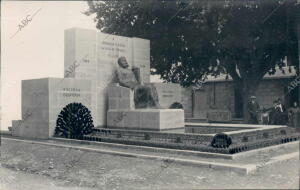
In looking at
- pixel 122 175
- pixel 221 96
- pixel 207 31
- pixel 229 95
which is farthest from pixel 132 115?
pixel 221 96

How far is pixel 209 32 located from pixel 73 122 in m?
9.84

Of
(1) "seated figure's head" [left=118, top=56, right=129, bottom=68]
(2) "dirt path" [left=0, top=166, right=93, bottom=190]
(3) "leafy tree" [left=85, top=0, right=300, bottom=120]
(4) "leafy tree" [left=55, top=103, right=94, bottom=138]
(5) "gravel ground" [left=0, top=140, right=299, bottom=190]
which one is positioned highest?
(3) "leafy tree" [left=85, top=0, right=300, bottom=120]

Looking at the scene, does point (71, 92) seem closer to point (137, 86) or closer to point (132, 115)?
point (132, 115)

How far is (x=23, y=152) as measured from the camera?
11.9 metres

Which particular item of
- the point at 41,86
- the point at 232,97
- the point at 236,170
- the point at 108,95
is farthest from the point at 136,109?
the point at 232,97

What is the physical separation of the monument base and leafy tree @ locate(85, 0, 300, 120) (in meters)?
7.32

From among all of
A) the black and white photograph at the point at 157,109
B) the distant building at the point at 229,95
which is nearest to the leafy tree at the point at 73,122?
the black and white photograph at the point at 157,109

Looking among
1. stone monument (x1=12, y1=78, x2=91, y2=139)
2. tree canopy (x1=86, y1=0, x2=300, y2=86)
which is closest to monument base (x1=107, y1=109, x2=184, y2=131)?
stone monument (x1=12, y1=78, x2=91, y2=139)

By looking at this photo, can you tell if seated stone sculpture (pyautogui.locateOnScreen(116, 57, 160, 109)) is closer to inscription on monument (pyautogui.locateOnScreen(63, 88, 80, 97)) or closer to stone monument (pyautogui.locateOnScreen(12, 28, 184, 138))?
stone monument (pyautogui.locateOnScreen(12, 28, 184, 138))

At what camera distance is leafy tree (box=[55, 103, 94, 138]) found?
14.0 meters

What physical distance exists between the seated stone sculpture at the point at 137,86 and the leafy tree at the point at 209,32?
5035 millimetres

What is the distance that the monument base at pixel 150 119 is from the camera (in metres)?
13.6

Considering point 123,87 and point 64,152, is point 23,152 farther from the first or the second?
point 123,87

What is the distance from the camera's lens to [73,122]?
46.3 ft
